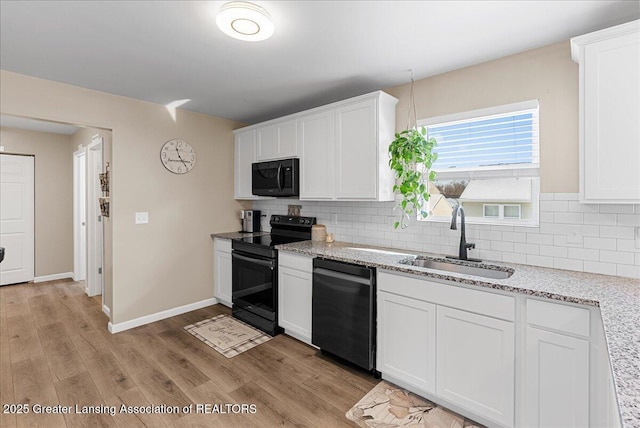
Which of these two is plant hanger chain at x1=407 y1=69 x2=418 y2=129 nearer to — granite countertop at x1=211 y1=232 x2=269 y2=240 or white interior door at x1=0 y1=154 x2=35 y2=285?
granite countertop at x1=211 y1=232 x2=269 y2=240

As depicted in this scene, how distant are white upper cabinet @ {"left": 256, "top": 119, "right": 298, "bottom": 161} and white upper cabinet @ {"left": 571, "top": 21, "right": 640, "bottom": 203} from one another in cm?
239

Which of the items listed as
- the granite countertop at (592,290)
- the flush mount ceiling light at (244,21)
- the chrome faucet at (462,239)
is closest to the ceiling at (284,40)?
the flush mount ceiling light at (244,21)

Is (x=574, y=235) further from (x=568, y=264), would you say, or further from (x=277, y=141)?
(x=277, y=141)

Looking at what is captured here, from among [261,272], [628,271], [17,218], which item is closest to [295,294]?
[261,272]

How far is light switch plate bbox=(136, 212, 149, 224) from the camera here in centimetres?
344

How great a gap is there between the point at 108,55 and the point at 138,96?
3.23 feet

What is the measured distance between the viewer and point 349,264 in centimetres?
246

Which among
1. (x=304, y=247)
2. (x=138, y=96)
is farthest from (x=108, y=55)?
(x=304, y=247)

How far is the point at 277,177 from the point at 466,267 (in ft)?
6.88

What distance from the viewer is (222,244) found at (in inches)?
156

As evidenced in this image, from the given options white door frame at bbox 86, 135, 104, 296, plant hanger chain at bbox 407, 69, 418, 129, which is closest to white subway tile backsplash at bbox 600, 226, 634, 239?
plant hanger chain at bbox 407, 69, 418, 129

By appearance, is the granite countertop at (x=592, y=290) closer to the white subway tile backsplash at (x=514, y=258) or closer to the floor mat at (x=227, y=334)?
the white subway tile backsplash at (x=514, y=258)

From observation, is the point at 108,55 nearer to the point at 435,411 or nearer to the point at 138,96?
the point at 138,96

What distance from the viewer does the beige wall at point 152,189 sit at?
2.91 meters
